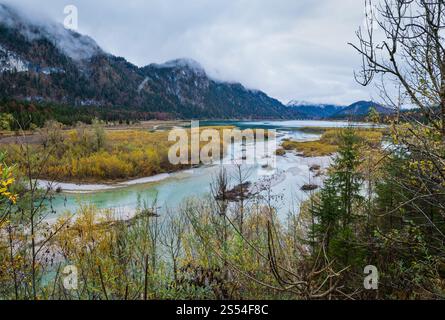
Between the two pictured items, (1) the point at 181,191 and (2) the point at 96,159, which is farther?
(2) the point at 96,159

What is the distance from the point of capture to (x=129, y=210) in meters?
17.9

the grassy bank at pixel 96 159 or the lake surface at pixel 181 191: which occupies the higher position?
the grassy bank at pixel 96 159

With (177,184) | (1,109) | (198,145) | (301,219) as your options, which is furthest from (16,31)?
(301,219)

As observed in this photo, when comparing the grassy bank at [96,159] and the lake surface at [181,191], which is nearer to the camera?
the lake surface at [181,191]

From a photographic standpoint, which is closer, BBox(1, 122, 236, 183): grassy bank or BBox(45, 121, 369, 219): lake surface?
BBox(45, 121, 369, 219): lake surface

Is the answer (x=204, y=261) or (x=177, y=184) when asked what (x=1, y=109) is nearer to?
(x=177, y=184)

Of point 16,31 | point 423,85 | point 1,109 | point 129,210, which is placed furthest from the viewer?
point 16,31

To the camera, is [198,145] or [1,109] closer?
[198,145]

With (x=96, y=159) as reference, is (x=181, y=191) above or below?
below

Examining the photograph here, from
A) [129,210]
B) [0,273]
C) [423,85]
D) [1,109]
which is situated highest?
[1,109]

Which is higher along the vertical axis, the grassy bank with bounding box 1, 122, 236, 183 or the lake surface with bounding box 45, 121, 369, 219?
the grassy bank with bounding box 1, 122, 236, 183
